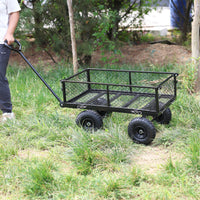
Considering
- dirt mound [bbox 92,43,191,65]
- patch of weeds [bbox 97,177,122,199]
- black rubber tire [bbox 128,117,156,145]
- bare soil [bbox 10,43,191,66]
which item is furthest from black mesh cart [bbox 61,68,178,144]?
dirt mound [bbox 92,43,191,65]

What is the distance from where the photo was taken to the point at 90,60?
7.13 metres

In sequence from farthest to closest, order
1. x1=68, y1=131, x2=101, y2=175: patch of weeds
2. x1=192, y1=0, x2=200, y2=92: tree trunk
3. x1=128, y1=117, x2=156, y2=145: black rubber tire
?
1. x1=192, y1=0, x2=200, y2=92: tree trunk
2. x1=128, y1=117, x2=156, y2=145: black rubber tire
3. x1=68, y1=131, x2=101, y2=175: patch of weeds

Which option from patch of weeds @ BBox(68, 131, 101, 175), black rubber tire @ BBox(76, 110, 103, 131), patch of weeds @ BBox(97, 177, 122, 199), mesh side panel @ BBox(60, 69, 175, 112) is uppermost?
mesh side panel @ BBox(60, 69, 175, 112)

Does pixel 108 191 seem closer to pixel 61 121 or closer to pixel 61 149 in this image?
pixel 61 149

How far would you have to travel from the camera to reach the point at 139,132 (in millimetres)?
4016

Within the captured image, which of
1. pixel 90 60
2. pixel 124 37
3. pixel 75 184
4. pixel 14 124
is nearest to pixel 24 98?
pixel 14 124

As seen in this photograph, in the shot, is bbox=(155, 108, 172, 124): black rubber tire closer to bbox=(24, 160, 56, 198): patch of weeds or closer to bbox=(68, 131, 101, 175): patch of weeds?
bbox=(68, 131, 101, 175): patch of weeds

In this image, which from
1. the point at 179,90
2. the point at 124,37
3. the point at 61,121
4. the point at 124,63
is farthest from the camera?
the point at 124,37

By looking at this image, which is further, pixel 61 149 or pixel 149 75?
pixel 149 75

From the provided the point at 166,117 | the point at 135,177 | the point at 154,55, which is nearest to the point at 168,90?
the point at 166,117

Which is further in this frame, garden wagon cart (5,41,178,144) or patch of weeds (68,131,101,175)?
garden wagon cart (5,41,178,144)

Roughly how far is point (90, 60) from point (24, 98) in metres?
1.99

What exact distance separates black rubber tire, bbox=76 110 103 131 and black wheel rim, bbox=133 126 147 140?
17.1 inches

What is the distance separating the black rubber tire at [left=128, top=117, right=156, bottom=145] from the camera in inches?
154
